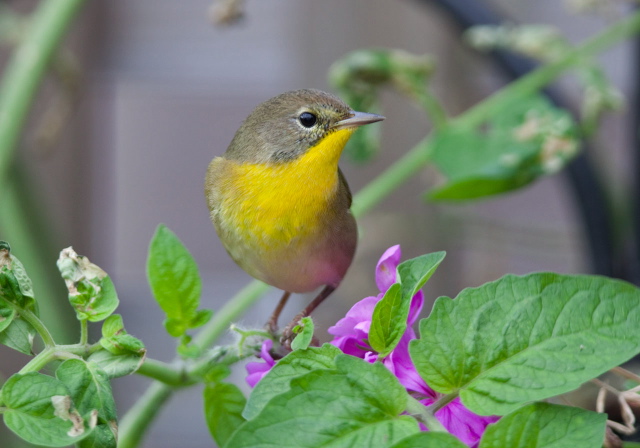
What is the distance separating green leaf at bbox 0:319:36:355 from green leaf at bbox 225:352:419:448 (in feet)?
0.36

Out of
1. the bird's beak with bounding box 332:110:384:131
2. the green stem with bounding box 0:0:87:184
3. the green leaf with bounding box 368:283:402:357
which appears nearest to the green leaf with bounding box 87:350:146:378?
the green leaf with bounding box 368:283:402:357

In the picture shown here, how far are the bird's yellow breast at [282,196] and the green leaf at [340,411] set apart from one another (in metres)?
0.20

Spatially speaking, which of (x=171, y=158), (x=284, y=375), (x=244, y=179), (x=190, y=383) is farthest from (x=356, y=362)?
(x=171, y=158)

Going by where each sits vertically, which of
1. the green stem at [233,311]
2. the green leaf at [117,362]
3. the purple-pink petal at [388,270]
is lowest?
the green stem at [233,311]

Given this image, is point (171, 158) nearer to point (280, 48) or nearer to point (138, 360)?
point (280, 48)

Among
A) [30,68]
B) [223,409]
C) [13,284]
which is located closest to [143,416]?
[223,409]

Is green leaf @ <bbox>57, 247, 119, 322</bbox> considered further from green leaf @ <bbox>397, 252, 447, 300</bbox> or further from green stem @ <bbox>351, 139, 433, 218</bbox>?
green stem @ <bbox>351, 139, 433, 218</bbox>

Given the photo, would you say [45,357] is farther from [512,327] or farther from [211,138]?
[211,138]

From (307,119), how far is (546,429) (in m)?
0.35

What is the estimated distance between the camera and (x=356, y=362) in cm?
32

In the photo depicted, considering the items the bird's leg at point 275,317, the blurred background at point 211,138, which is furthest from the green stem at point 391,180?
the blurred background at point 211,138

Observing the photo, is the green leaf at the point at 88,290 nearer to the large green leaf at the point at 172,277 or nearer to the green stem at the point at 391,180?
the large green leaf at the point at 172,277

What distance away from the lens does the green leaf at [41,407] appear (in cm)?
31

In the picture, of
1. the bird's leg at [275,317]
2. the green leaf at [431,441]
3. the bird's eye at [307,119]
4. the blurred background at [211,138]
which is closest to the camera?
the green leaf at [431,441]
